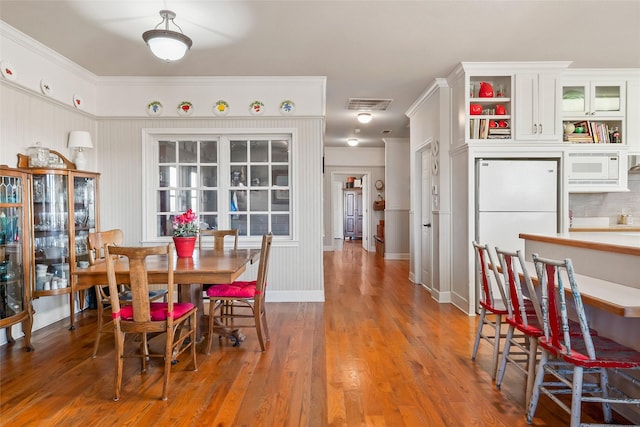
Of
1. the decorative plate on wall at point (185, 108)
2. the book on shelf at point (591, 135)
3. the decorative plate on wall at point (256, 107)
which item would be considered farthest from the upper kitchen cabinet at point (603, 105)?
the decorative plate on wall at point (185, 108)

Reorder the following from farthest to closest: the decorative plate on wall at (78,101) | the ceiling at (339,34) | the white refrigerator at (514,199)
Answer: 1. the decorative plate on wall at (78,101)
2. the white refrigerator at (514,199)
3. the ceiling at (339,34)

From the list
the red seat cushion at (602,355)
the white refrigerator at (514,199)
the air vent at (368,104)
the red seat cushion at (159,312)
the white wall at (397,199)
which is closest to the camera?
the red seat cushion at (602,355)

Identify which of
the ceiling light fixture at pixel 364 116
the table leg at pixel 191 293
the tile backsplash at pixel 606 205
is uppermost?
the ceiling light fixture at pixel 364 116

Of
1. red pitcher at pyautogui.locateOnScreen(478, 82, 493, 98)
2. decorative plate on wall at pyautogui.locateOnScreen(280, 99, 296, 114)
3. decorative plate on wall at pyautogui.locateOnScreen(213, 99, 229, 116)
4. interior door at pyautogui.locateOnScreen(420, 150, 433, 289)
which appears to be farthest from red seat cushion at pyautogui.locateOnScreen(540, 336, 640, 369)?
decorative plate on wall at pyautogui.locateOnScreen(213, 99, 229, 116)

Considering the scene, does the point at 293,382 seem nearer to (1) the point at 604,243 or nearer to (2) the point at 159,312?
(2) the point at 159,312

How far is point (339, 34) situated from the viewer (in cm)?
345

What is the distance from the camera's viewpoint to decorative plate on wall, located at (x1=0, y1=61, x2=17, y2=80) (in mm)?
3236

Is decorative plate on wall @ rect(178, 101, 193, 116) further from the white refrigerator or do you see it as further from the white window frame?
the white refrigerator

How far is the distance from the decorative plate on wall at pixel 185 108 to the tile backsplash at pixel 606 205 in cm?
485

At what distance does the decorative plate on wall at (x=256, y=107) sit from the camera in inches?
183

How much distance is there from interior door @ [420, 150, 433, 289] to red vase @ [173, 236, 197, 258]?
330 centimetres

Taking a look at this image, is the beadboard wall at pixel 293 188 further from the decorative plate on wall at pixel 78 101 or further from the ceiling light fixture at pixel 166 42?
the ceiling light fixture at pixel 166 42

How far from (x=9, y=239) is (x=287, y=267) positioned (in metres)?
2.74

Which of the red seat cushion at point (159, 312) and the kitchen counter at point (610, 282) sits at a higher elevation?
the kitchen counter at point (610, 282)
